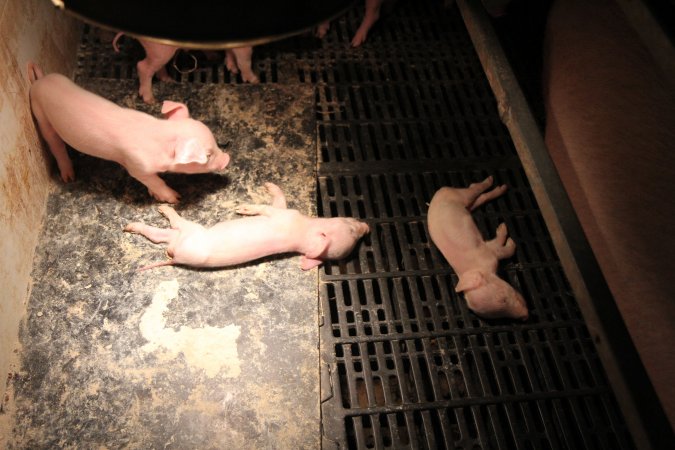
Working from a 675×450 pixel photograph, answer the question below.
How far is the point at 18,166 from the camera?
1962 millimetres

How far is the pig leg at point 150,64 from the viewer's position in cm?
233

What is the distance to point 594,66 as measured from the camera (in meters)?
2.41

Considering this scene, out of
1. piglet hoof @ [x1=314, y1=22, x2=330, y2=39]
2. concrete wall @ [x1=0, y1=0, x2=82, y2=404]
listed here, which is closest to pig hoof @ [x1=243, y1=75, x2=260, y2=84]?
piglet hoof @ [x1=314, y1=22, x2=330, y2=39]

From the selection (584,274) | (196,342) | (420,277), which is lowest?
(196,342)

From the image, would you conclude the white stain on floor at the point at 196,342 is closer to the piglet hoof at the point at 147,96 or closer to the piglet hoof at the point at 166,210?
the piglet hoof at the point at 166,210

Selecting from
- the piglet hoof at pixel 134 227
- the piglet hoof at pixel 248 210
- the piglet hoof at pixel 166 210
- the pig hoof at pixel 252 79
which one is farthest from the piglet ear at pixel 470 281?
the pig hoof at pixel 252 79

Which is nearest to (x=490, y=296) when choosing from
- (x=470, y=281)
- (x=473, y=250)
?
(x=470, y=281)

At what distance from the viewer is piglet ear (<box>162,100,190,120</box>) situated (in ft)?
6.95

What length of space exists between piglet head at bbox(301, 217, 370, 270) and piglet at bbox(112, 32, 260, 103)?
2.86ft

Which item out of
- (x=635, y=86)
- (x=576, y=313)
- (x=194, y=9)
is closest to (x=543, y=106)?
(x=635, y=86)

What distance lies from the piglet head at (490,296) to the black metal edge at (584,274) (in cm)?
44

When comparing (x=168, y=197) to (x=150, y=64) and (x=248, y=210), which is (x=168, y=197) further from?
(x=150, y=64)

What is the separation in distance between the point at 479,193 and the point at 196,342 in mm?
1380

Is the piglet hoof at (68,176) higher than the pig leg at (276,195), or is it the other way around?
the pig leg at (276,195)
